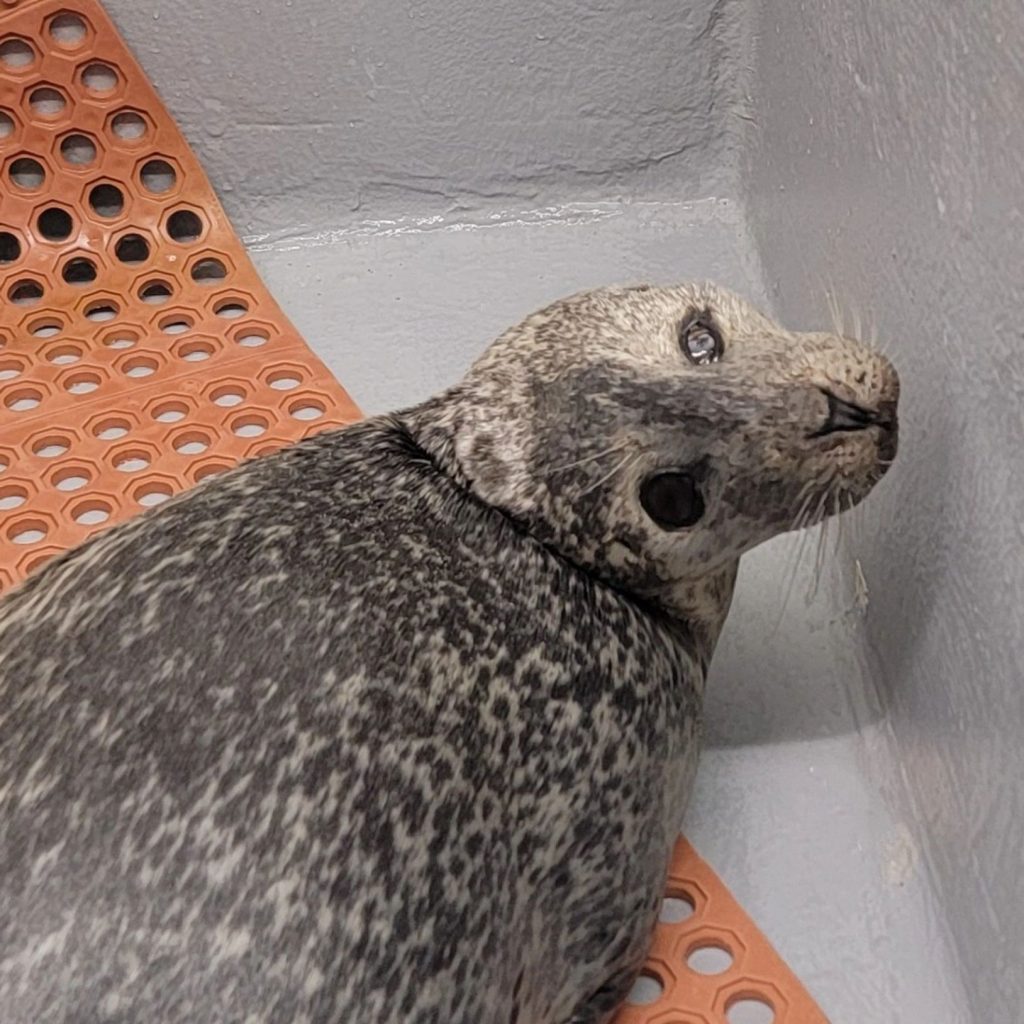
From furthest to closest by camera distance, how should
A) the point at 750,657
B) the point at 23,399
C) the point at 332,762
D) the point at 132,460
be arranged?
the point at 23,399
the point at 132,460
the point at 750,657
the point at 332,762

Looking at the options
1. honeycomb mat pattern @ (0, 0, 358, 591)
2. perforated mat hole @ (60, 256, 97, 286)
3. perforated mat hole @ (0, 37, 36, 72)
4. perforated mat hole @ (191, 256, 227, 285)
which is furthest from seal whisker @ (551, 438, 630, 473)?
perforated mat hole @ (0, 37, 36, 72)

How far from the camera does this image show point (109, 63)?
2717mm

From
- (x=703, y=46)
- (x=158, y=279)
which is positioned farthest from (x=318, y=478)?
(x=703, y=46)

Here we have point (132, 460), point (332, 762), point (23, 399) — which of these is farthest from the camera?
point (23, 399)

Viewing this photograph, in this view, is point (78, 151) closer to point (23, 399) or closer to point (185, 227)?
point (185, 227)

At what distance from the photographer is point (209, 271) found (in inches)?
111

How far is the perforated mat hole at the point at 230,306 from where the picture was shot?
274 centimetres

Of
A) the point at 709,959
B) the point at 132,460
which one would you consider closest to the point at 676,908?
the point at 709,959

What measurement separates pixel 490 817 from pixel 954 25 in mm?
991

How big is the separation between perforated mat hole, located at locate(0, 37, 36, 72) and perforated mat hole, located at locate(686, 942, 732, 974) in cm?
185

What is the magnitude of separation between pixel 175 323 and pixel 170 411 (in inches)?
9.3

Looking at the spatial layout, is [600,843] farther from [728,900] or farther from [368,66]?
[368,66]

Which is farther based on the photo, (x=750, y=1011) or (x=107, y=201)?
(x=107, y=201)

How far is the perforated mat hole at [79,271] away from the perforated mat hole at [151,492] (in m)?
0.54
